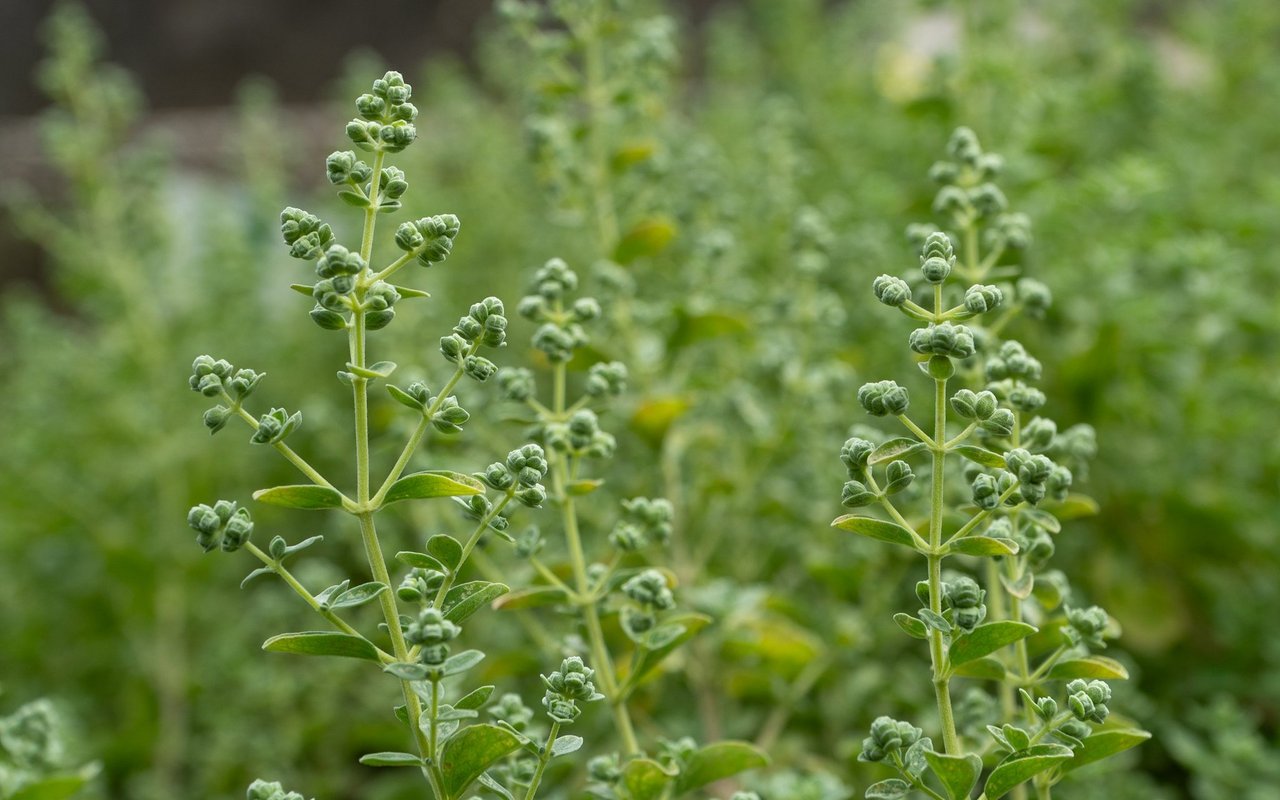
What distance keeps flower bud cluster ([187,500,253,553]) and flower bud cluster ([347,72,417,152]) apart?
11.0 inches

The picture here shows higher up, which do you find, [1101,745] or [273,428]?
[273,428]

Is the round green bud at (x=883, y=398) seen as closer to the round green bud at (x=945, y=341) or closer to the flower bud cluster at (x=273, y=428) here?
the round green bud at (x=945, y=341)

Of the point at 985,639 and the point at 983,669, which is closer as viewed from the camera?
the point at 985,639

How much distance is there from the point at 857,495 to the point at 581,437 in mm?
330

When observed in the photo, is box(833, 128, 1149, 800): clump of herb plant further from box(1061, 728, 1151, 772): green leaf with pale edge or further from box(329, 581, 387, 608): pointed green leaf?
box(329, 581, 387, 608): pointed green leaf

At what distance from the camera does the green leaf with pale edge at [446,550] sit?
95cm

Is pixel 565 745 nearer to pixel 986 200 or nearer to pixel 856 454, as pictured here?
pixel 856 454

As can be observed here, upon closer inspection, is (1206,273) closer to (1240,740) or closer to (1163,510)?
(1163,510)

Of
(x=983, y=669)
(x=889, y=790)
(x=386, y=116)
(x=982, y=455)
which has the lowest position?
(x=889, y=790)

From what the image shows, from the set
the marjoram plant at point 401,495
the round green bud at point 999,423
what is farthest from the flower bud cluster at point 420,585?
the round green bud at point 999,423

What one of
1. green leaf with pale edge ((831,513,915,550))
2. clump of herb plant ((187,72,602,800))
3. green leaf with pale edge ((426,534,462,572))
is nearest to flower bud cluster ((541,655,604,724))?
clump of herb plant ((187,72,602,800))

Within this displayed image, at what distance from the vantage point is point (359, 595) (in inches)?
36.5

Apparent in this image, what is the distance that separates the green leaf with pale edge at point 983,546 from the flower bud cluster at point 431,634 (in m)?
0.37

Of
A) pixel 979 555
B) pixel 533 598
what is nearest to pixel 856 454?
pixel 979 555
